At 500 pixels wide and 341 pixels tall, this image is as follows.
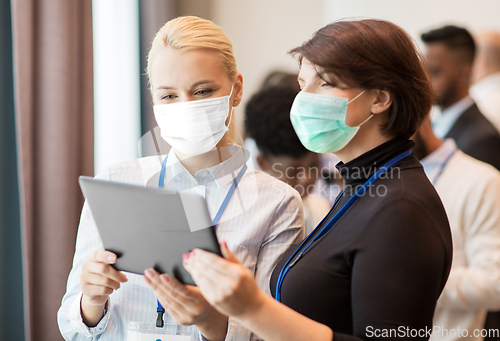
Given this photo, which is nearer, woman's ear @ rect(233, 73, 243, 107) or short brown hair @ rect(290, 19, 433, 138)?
short brown hair @ rect(290, 19, 433, 138)

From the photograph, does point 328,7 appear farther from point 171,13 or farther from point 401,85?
point 401,85

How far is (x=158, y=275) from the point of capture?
929mm

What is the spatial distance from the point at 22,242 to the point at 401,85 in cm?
134

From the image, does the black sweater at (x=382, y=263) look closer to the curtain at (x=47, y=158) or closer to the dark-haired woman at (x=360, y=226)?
the dark-haired woman at (x=360, y=226)

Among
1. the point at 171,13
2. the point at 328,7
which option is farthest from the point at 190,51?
the point at 328,7

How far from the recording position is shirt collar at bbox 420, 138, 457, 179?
1898 mm

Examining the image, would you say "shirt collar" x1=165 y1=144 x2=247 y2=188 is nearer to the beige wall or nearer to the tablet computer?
the tablet computer

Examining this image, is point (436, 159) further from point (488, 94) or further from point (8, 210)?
point (488, 94)

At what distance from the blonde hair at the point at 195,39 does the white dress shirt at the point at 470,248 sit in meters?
1.12

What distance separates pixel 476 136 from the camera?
2.80m

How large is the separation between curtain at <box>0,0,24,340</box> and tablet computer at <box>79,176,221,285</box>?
727 mm

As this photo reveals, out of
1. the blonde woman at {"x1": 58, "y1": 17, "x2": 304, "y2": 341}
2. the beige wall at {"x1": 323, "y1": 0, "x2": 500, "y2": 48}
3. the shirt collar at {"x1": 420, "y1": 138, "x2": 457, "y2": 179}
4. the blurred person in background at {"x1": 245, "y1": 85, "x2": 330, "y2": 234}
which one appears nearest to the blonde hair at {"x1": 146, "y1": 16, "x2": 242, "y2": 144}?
the blonde woman at {"x1": 58, "y1": 17, "x2": 304, "y2": 341}

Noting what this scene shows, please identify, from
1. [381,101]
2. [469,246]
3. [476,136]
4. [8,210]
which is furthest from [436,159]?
[8,210]

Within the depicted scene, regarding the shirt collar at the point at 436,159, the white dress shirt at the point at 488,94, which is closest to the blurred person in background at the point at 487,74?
the white dress shirt at the point at 488,94
